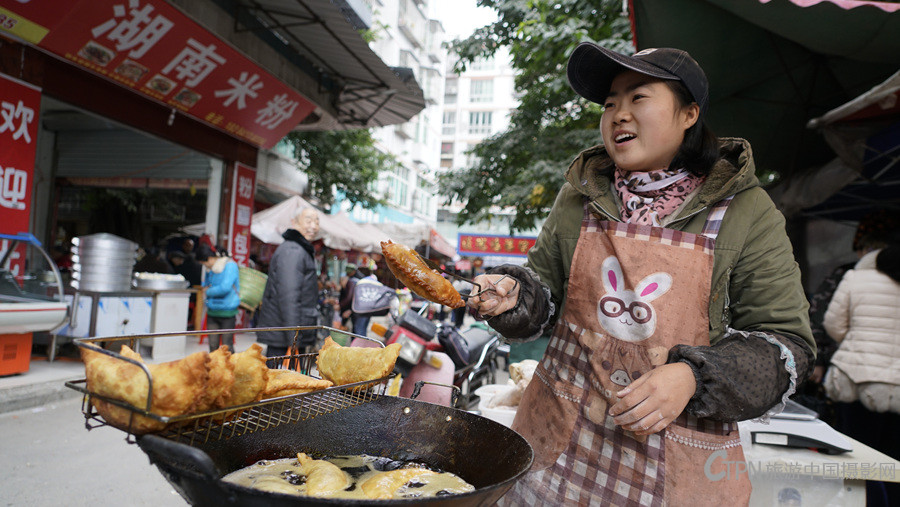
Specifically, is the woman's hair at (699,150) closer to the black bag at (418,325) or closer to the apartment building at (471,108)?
the black bag at (418,325)

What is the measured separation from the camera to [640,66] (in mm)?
1587

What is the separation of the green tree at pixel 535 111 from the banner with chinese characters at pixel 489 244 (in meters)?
12.5

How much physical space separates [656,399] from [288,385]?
3.29ft

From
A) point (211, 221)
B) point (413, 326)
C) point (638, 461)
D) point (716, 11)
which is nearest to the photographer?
point (638, 461)

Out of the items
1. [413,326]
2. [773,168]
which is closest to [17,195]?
[413,326]

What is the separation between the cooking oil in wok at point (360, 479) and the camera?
4.30 feet

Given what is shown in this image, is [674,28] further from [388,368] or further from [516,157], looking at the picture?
[516,157]

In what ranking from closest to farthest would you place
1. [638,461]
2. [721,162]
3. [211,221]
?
1. [638,461]
2. [721,162]
3. [211,221]

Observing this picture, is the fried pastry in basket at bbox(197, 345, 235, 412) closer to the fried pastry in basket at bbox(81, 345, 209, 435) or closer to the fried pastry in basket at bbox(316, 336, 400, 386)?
the fried pastry in basket at bbox(81, 345, 209, 435)

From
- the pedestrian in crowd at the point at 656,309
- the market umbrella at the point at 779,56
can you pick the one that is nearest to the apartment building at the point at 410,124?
the market umbrella at the point at 779,56

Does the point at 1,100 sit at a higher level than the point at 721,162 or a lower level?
higher

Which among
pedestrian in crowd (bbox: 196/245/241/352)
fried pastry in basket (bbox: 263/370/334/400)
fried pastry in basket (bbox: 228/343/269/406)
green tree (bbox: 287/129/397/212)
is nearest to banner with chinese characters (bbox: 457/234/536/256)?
green tree (bbox: 287/129/397/212)

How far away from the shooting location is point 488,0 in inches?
371

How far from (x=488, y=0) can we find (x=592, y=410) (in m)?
9.32
